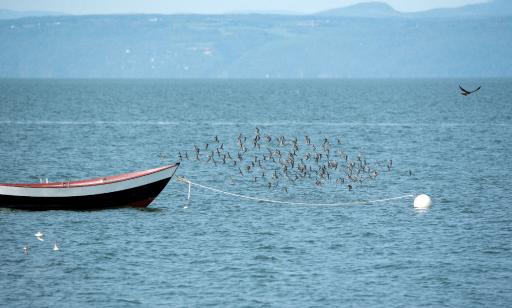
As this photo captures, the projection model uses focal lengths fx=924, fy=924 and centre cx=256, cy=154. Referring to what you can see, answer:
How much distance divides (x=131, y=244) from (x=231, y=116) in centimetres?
9185

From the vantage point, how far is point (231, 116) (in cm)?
13062

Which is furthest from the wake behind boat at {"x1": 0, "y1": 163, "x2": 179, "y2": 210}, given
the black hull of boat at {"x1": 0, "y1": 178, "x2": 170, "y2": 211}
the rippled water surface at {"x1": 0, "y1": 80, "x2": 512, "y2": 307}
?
the rippled water surface at {"x1": 0, "y1": 80, "x2": 512, "y2": 307}

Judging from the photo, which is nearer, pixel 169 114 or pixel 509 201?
pixel 509 201

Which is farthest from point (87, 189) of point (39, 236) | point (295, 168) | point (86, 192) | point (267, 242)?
point (295, 168)

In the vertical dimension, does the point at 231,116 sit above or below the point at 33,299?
above

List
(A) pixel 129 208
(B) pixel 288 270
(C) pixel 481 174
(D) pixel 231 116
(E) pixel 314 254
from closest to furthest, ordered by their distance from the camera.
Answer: (B) pixel 288 270
(E) pixel 314 254
(A) pixel 129 208
(C) pixel 481 174
(D) pixel 231 116

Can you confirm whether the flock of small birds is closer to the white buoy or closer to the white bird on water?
the white buoy

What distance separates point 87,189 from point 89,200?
80 cm

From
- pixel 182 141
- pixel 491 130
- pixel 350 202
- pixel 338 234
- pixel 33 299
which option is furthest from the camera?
pixel 491 130

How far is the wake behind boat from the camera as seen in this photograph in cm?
4494

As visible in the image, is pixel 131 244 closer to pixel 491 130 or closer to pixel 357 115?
pixel 491 130

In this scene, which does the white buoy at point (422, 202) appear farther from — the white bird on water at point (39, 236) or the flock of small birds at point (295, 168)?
the white bird on water at point (39, 236)

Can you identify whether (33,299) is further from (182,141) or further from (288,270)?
(182,141)

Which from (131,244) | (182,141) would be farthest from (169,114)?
(131,244)
